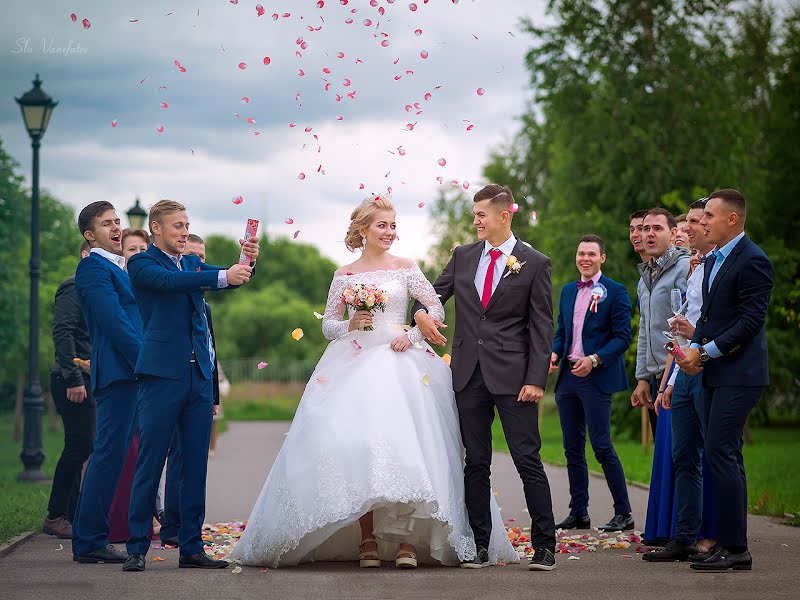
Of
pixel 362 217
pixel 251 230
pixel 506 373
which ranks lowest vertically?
pixel 506 373

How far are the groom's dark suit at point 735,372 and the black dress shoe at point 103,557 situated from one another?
4.03m

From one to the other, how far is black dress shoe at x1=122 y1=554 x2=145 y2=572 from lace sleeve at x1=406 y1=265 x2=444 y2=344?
7.53 ft

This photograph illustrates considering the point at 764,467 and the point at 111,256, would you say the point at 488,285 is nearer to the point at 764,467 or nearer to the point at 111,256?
the point at 111,256

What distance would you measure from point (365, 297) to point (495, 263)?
91 centimetres

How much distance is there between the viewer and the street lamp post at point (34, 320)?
15.5 meters

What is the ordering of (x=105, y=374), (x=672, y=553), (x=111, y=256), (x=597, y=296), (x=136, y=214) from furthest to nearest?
(x=136, y=214)
(x=597, y=296)
(x=111, y=256)
(x=105, y=374)
(x=672, y=553)

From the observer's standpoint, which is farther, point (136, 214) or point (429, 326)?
point (136, 214)

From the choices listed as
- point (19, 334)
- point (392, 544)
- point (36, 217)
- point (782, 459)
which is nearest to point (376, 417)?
point (392, 544)

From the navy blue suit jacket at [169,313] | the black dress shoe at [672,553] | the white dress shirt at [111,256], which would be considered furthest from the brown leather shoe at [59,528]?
the black dress shoe at [672,553]

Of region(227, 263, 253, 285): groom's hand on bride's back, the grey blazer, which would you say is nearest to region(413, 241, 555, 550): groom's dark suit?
the grey blazer

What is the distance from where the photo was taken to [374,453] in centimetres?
750

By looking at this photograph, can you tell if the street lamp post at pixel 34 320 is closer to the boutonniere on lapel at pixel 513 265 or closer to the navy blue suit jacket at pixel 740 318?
the boutonniere on lapel at pixel 513 265

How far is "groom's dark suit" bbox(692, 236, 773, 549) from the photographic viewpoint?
25.1 ft

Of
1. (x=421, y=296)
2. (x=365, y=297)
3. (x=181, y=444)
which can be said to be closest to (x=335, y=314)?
(x=365, y=297)
